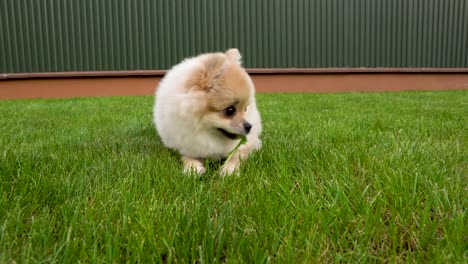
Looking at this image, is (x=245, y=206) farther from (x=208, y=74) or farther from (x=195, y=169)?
(x=208, y=74)

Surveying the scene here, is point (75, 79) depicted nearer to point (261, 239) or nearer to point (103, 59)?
point (103, 59)

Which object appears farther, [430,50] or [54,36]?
[430,50]

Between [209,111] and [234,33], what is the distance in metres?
6.45

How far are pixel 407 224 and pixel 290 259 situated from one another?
17.4 inches

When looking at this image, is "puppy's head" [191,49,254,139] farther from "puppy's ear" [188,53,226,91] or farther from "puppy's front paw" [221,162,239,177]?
"puppy's front paw" [221,162,239,177]

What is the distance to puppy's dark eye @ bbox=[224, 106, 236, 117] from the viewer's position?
2.06 metres

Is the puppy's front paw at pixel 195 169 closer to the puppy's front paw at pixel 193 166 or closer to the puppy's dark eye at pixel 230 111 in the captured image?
the puppy's front paw at pixel 193 166

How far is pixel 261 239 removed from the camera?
3.50ft

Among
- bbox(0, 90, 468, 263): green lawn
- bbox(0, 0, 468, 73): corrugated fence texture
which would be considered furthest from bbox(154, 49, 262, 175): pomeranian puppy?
bbox(0, 0, 468, 73): corrugated fence texture

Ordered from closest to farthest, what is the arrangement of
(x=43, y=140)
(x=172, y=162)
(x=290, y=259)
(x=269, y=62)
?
(x=290, y=259)
(x=172, y=162)
(x=43, y=140)
(x=269, y=62)

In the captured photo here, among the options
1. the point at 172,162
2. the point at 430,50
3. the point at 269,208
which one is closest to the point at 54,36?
the point at 172,162

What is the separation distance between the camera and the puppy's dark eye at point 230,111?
2.06 meters

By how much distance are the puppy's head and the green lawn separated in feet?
0.78

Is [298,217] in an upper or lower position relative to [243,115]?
lower
